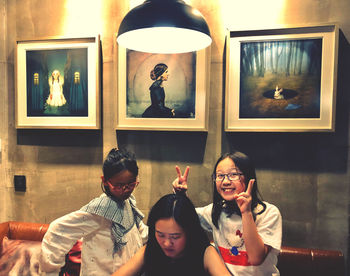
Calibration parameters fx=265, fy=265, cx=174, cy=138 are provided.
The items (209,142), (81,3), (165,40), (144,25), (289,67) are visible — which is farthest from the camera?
(81,3)

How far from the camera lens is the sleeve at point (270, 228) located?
1137 mm

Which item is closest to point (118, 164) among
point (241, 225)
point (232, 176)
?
point (232, 176)

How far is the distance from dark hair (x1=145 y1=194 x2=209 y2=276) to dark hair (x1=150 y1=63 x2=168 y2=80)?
3.32 feet

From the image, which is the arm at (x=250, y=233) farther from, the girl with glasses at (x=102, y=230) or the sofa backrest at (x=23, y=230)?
the sofa backrest at (x=23, y=230)

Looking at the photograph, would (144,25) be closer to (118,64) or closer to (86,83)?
(118,64)

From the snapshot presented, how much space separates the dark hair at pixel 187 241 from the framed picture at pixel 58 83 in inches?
41.4

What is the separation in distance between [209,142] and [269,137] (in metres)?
0.40

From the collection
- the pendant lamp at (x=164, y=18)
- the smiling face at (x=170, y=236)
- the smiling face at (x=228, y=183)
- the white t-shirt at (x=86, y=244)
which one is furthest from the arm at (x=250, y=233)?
the pendant lamp at (x=164, y=18)

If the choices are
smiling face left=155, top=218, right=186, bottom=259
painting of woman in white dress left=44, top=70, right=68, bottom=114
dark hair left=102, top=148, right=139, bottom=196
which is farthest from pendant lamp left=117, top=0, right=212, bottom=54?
painting of woman in white dress left=44, top=70, right=68, bottom=114

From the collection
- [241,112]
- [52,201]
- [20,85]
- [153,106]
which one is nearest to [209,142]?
[241,112]

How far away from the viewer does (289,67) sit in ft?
5.59

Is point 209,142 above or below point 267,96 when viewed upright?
below

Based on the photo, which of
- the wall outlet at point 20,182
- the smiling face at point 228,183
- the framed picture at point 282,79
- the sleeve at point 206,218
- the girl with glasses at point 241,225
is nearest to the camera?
the girl with glasses at point 241,225

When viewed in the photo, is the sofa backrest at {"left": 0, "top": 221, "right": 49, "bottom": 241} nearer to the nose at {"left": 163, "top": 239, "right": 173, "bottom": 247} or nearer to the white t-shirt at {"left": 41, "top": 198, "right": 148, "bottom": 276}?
the white t-shirt at {"left": 41, "top": 198, "right": 148, "bottom": 276}
